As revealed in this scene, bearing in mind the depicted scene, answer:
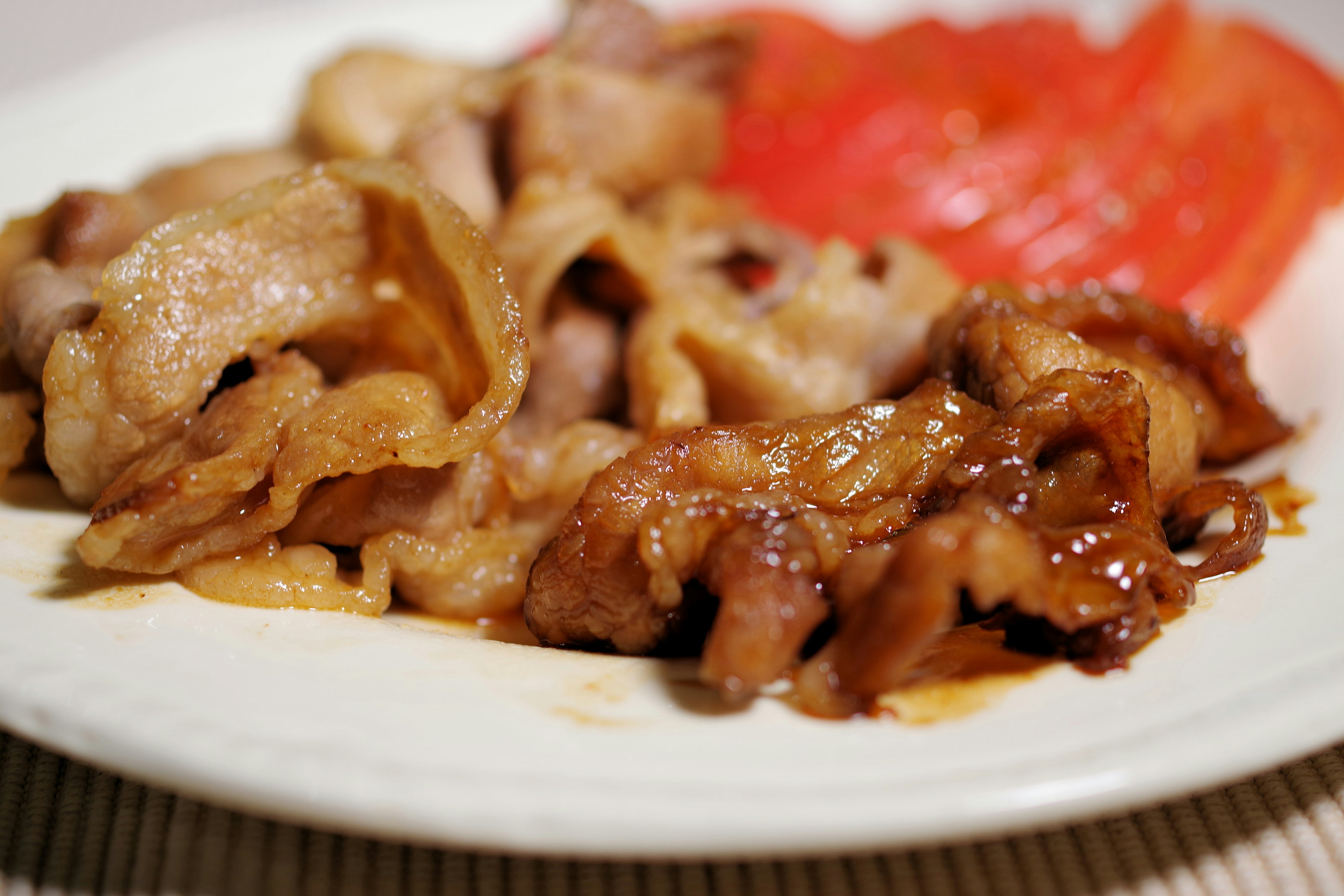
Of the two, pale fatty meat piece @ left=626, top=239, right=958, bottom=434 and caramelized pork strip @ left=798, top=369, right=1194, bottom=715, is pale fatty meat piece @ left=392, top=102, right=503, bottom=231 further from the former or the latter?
caramelized pork strip @ left=798, top=369, right=1194, bottom=715

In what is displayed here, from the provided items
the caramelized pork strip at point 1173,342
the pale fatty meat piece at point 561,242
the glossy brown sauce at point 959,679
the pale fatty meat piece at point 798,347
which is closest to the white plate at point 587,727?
the glossy brown sauce at point 959,679

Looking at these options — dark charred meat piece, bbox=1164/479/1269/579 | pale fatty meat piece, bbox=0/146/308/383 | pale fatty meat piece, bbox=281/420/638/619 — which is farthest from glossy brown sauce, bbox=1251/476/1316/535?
pale fatty meat piece, bbox=0/146/308/383

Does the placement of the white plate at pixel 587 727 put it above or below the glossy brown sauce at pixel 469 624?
above

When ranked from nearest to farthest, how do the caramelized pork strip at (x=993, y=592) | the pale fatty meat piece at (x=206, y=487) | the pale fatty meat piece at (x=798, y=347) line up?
the caramelized pork strip at (x=993, y=592) < the pale fatty meat piece at (x=206, y=487) < the pale fatty meat piece at (x=798, y=347)

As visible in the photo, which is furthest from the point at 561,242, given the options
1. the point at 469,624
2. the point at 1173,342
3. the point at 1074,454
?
the point at 1173,342

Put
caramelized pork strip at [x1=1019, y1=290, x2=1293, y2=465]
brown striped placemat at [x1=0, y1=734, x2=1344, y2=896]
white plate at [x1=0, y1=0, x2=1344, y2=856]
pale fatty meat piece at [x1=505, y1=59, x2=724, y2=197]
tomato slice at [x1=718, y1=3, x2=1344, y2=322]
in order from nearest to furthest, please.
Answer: white plate at [x1=0, y1=0, x2=1344, y2=856] < brown striped placemat at [x1=0, y1=734, x2=1344, y2=896] < caramelized pork strip at [x1=1019, y1=290, x2=1293, y2=465] < pale fatty meat piece at [x1=505, y1=59, x2=724, y2=197] < tomato slice at [x1=718, y1=3, x2=1344, y2=322]

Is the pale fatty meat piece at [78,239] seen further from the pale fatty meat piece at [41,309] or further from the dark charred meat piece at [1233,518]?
the dark charred meat piece at [1233,518]

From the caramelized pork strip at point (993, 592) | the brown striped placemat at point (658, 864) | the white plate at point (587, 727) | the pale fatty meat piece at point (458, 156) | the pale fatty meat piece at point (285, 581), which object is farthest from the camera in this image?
the pale fatty meat piece at point (458, 156)

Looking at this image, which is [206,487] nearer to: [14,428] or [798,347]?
[14,428]
